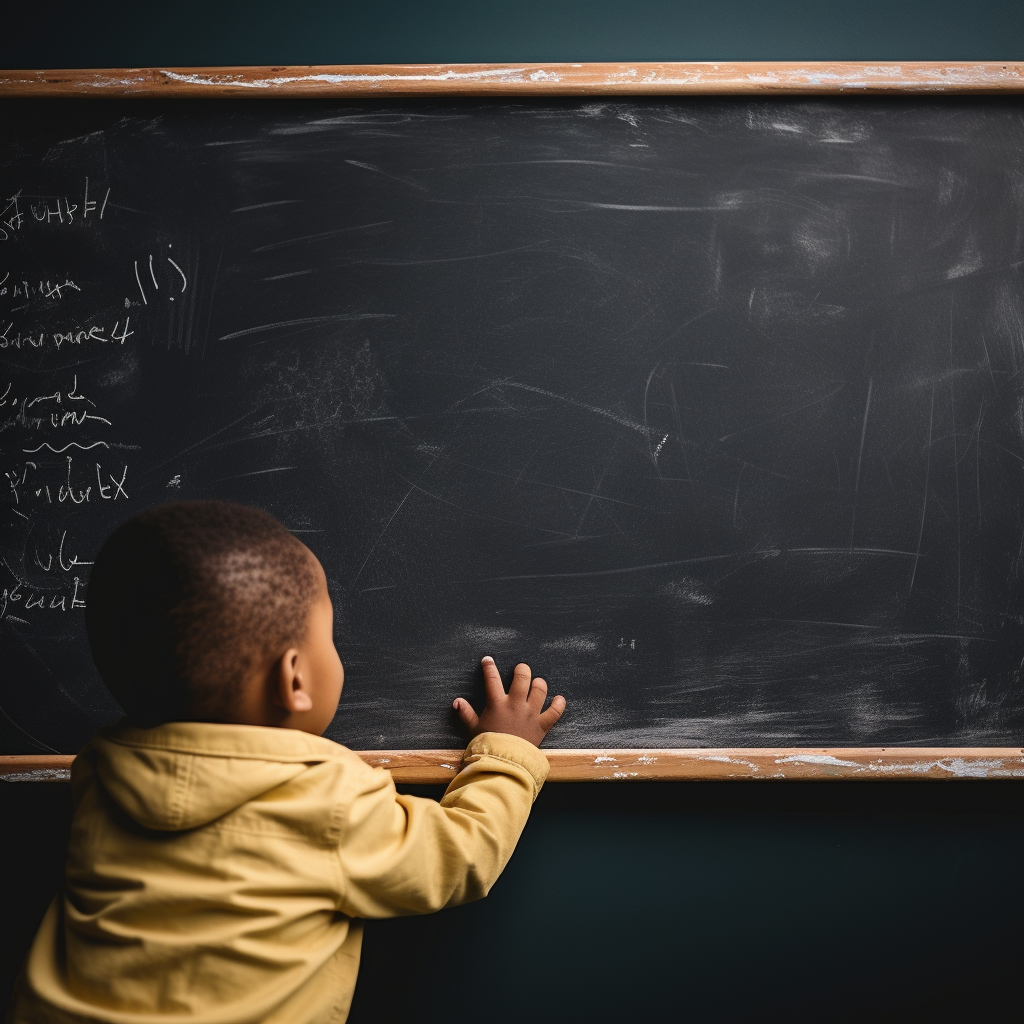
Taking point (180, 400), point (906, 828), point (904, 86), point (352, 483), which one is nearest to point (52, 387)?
point (180, 400)

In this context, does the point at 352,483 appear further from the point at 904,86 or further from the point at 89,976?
the point at 904,86

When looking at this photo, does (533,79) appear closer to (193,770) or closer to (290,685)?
(290,685)

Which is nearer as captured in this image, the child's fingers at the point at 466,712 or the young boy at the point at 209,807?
the young boy at the point at 209,807

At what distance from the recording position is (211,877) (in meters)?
0.80

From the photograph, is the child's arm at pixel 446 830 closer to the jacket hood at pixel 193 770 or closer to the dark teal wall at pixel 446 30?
the jacket hood at pixel 193 770

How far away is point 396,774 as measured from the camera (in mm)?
1168

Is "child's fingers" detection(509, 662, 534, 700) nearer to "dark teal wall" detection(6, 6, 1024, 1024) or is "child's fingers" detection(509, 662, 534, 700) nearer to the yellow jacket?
"dark teal wall" detection(6, 6, 1024, 1024)

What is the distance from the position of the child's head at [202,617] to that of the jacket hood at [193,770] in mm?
31

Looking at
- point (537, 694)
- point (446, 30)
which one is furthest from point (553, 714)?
point (446, 30)

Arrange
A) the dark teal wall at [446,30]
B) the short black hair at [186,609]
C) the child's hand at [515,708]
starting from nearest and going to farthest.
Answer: the short black hair at [186,609], the child's hand at [515,708], the dark teal wall at [446,30]

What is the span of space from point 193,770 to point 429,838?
30 cm

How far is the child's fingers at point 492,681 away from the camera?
1173mm

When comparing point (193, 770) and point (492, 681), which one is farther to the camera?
point (492, 681)

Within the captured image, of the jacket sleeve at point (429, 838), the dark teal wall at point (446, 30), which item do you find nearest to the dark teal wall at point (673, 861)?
the dark teal wall at point (446, 30)
